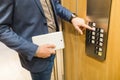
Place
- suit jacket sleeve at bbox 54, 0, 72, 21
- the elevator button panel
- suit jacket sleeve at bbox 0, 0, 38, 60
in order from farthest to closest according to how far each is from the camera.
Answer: suit jacket sleeve at bbox 54, 0, 72, 21, the elevator button panel, suit jacket sleeve at bbox 0, 0, 38, 60

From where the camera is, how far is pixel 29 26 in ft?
3.31

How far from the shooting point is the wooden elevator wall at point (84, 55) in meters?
0.98

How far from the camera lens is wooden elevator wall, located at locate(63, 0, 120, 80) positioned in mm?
979

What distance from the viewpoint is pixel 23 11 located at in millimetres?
967

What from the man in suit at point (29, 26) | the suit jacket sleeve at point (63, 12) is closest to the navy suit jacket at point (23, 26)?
the man in suit at point (29, 26)

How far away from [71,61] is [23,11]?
59 cm

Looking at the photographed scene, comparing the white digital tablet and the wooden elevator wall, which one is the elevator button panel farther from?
the white digital tablet

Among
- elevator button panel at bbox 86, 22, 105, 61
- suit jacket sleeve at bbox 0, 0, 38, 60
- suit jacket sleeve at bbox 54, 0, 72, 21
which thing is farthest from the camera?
suit jacket sleeve at bbox 54, 0, 72, 21

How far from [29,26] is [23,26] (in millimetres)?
31

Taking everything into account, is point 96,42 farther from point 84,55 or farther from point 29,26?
point 29,26

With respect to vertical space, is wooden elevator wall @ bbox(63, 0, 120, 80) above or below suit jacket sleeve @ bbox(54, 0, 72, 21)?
below

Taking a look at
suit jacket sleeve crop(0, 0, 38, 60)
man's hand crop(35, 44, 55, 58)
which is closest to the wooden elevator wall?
man's hand crop(35, 44, 55, 58)

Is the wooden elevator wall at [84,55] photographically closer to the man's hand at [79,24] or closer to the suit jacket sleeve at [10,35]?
the man's hand at [79,24]

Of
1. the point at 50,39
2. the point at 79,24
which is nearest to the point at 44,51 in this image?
the point at 50,39
